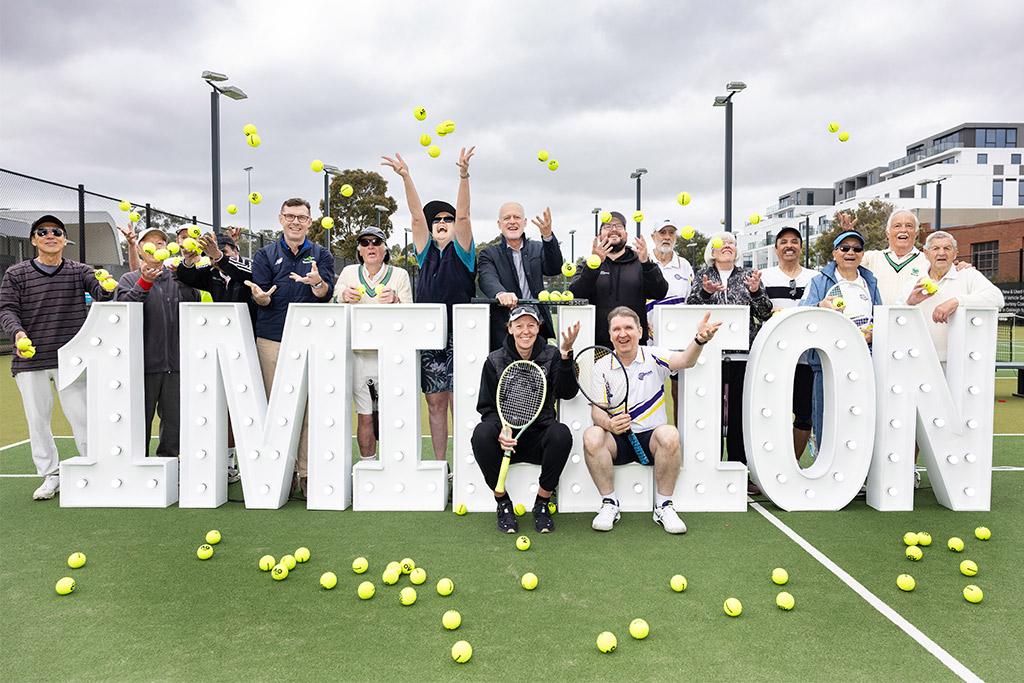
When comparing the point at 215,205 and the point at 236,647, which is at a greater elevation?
the point at 215,205

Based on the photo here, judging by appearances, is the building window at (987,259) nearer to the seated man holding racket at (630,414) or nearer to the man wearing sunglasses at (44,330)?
the seated man holding racket at (630,414)

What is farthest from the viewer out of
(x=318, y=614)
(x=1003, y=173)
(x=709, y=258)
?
(x=1003, y=173)

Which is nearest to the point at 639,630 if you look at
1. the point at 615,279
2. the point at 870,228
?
the point at 615,279

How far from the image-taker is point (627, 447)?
5.14m

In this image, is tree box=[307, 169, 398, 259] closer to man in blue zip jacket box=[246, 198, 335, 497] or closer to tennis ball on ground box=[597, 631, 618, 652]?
man in blue zip jacket box=[246, 198, 335, 497]

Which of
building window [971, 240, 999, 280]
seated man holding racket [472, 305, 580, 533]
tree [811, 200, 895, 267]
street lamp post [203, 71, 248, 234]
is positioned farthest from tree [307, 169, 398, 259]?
building window [971, 240, 999, 280]

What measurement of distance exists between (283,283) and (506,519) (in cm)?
271

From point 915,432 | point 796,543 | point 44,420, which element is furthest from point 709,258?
point 44,420

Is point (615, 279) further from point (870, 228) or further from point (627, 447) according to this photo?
point (870, 228)

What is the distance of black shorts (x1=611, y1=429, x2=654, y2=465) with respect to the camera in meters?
5.12

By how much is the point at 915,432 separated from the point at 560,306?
9.99ft

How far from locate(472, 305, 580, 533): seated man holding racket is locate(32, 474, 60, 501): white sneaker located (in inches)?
144

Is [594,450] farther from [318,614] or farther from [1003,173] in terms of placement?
[1003,173]

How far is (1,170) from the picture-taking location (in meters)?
14.2
